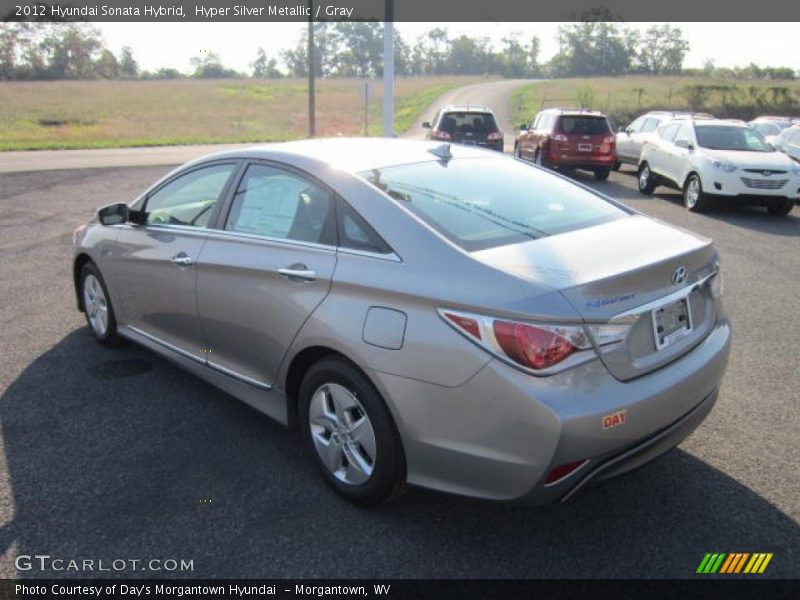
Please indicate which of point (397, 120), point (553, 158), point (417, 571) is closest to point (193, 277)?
point (417, 571)

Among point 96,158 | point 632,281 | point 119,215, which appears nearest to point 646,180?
point 119,215

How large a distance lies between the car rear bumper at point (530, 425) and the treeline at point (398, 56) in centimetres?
9030

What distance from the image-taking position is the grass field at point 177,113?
34.1 m

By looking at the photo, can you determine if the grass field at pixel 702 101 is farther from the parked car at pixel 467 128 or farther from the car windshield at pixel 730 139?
the car windshield at pixel 730 139

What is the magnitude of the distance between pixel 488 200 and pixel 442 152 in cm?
63

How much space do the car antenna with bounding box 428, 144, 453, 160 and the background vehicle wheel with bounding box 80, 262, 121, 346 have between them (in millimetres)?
2639

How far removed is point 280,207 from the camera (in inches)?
137

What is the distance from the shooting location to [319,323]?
9.74ft

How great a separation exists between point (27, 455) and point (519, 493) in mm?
2627

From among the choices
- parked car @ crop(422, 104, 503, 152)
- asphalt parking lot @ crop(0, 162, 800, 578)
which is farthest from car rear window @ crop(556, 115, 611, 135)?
asphalt parking lot @ crop(0, 162, 800, 578)

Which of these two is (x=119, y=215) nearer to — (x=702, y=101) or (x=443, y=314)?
(x=443, y=314)

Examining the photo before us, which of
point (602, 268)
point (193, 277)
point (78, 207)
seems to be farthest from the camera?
point (78, 207)

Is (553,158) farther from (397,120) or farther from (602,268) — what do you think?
(397,120)
